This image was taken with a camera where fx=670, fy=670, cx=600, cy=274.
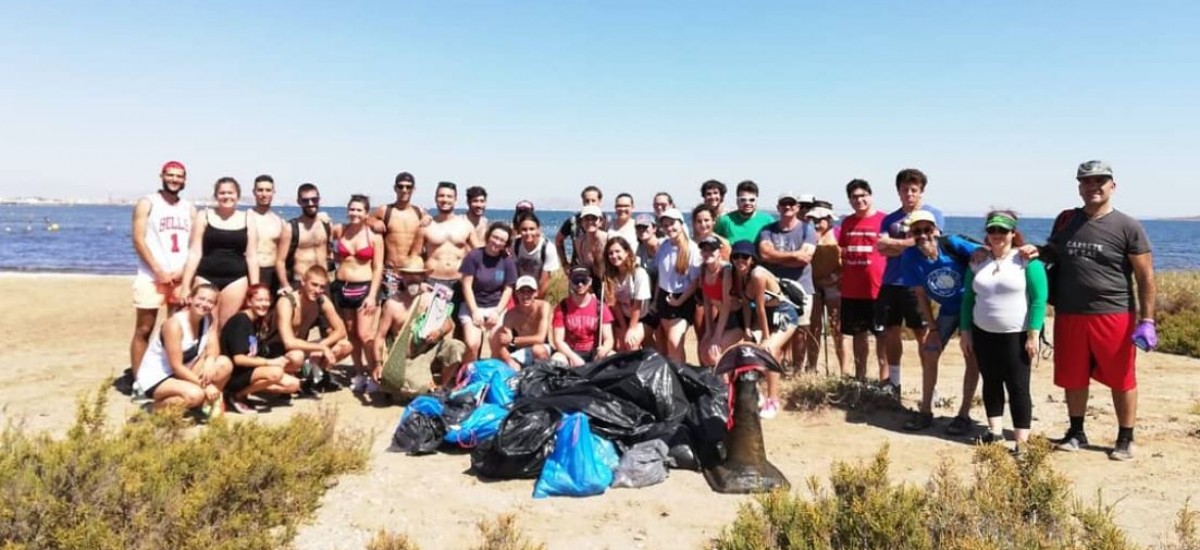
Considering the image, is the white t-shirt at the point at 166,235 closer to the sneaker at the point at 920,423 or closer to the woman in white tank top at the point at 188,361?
the woman in white tank top at the point at 188,361

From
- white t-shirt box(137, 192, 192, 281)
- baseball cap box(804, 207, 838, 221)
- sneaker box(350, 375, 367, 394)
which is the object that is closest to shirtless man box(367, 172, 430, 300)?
sneaker box(350, 375, 367, 394)

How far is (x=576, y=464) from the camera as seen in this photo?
4184 millimetres

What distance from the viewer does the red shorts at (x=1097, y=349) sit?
15.3 feet

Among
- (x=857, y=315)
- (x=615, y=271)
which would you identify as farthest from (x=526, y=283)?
(x=857, y=315)

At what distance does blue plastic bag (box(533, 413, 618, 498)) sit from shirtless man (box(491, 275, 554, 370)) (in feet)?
5.96

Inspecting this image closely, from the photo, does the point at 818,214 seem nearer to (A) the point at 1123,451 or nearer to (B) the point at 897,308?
(B) the point at 897,308

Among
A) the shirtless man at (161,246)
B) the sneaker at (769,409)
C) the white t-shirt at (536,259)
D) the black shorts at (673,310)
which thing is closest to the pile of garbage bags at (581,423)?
the sneaker at (769,409)

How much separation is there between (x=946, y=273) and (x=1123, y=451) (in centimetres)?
169

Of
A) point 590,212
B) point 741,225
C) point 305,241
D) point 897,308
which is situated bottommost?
point 897,308

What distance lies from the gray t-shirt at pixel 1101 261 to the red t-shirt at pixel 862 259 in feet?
5.07

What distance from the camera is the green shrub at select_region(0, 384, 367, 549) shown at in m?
3.02

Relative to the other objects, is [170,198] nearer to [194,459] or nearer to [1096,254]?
[194,459]

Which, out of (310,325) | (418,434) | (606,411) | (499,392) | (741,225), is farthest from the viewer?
(741,225)

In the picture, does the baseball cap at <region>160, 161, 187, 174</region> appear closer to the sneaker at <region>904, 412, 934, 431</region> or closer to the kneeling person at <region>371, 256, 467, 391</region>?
the kneeling person at <region>371, 256, 467, 391</region>
